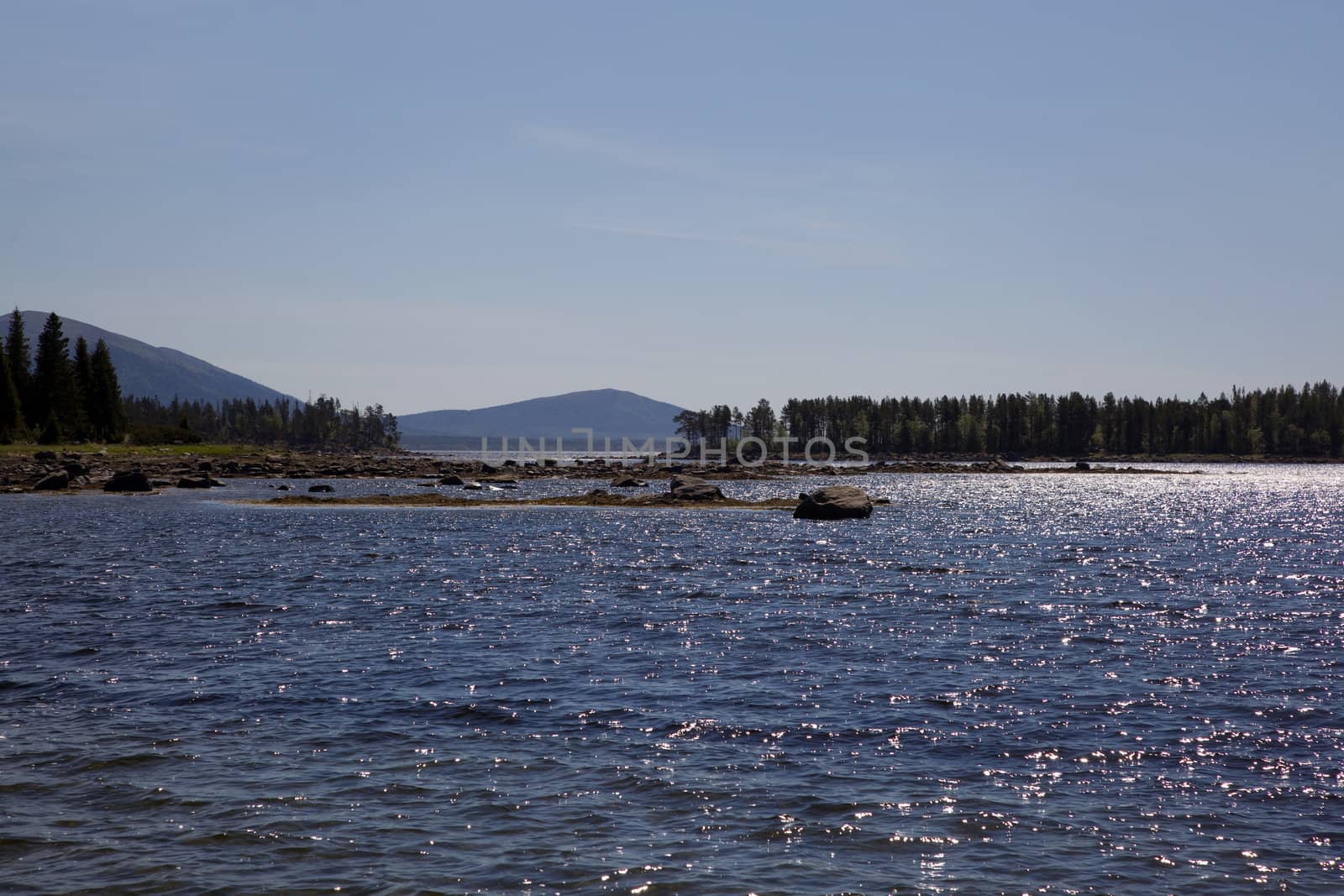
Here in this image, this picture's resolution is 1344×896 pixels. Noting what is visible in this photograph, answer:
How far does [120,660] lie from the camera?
20891mm

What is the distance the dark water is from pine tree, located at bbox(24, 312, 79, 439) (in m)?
103

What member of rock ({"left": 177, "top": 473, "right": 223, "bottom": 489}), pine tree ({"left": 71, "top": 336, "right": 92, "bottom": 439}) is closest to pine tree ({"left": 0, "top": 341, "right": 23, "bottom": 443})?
pine tree ({"left": 71, "top": 336, "right": 92, "bottom": 439})

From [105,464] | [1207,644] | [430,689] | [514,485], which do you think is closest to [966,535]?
[1207,644]

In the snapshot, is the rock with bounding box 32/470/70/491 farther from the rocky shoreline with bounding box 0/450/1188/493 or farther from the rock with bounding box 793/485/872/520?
the rock with bounding box 793/485/872/520

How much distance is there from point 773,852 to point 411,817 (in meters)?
4.43

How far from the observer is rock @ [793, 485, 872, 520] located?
69.2 metres

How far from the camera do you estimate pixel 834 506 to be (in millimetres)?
69125

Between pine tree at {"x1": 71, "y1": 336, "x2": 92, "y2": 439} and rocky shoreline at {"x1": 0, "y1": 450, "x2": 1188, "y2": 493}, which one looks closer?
rocky shoreline at {"x1": 0, "y1": 450, "x2": 1188, "y2": 493}

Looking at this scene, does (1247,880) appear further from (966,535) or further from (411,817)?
(966,535)

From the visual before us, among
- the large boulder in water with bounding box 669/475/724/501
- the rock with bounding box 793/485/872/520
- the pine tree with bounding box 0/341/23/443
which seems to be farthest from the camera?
the pine tree with bounding box 0/341/23/443

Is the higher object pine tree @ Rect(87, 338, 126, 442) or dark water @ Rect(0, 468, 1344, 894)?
pine tree @ Rect(87, 338, 126, 442)

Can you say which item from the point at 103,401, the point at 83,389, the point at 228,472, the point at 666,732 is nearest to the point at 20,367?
the point at 83,389

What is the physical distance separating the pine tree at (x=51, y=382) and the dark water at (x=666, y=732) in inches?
4041

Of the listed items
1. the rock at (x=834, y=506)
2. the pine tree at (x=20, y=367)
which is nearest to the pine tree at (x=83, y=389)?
the pine tree at (x=20, y=367)
